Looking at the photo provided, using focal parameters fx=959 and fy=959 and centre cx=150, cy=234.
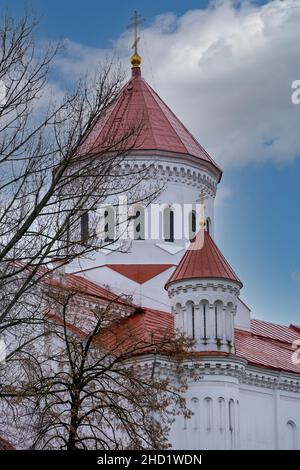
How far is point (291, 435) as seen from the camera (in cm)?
3753

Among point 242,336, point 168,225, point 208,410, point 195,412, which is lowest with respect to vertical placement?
point 195,412

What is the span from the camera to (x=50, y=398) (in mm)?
26141

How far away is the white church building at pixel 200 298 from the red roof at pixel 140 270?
0.04 metres

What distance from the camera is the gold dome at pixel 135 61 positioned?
45931 millimetres

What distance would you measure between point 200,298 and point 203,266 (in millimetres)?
1196

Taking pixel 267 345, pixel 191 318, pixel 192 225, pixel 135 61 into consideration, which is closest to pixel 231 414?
pixel 191 318

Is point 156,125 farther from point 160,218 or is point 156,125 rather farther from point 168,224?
point 168,224

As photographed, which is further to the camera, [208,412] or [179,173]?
[179,173]

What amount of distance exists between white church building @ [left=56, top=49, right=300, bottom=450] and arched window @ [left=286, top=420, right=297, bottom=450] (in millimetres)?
39

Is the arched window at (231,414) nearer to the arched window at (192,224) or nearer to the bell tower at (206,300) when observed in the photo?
the bell tower at (206,300)

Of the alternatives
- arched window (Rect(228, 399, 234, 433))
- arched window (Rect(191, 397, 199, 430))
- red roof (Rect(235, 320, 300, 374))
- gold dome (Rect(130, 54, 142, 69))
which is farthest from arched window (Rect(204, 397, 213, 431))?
gold dome (Rect(130, 54, 142, 69))

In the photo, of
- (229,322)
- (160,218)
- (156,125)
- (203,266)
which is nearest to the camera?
(229,322)

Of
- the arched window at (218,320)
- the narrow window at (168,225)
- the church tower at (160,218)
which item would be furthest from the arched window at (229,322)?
the narrow window at (168,225)
